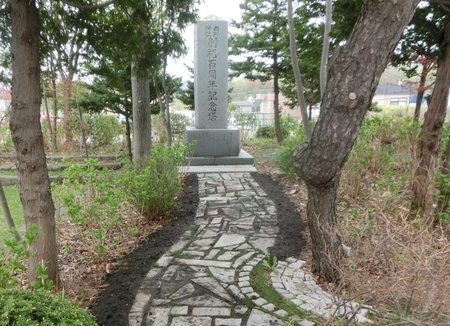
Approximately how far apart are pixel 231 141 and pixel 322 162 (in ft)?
17.9

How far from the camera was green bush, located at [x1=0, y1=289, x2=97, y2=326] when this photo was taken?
4.19 feet

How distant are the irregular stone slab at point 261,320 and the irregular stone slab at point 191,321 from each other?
0.28m

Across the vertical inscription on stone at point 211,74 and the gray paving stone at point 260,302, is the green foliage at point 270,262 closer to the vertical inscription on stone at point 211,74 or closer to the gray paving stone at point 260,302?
the gray paving stone at point 260,302

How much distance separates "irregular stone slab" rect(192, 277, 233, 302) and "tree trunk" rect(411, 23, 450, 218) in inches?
94.2

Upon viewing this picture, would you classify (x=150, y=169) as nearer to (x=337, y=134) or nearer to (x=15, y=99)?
(x=15, y=99)

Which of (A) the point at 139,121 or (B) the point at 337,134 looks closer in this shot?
(B) the point at 337,134

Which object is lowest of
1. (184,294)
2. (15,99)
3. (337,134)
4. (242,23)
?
(184,294)

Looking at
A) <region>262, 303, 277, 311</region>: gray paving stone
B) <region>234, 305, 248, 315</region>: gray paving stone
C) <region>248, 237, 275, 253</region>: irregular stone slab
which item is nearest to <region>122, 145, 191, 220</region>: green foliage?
<region>248, 237, 275, 253</region>: irregular stone slab

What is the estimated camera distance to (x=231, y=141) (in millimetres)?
7695

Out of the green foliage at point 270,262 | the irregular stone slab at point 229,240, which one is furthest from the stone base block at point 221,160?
the green foliage at point 270,262

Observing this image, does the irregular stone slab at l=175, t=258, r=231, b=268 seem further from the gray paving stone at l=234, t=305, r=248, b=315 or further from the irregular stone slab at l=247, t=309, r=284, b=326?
the irregular stone slab at l=247, t=309, r=284, b=326

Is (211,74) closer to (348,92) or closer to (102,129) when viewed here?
(102,129)

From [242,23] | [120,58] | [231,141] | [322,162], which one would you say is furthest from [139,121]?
[242,23]

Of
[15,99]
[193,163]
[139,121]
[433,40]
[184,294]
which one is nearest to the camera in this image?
[15,99]
